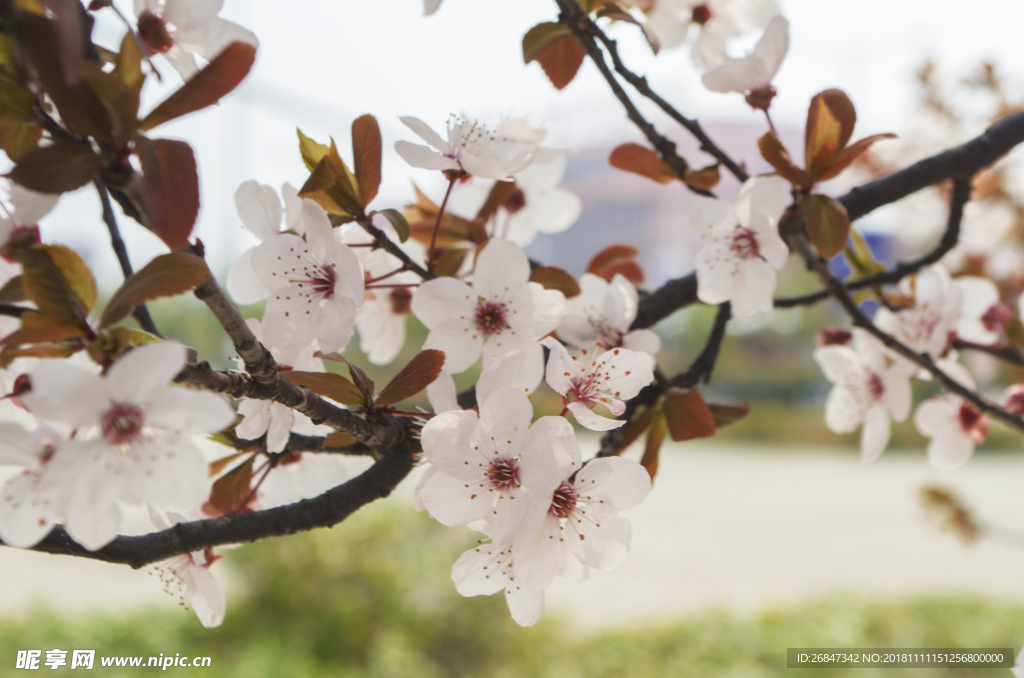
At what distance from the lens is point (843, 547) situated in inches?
191

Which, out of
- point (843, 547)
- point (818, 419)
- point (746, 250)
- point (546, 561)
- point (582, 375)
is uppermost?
point (818, 419)

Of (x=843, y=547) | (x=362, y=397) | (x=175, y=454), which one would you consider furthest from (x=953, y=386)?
(x=843, y=547)

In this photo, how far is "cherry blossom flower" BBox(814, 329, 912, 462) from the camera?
65cm

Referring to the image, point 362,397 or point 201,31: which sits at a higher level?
point 201,31

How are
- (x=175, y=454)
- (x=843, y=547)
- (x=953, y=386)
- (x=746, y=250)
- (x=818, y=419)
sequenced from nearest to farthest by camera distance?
(x=175, y=454)
(x=746, y=250)
(x=953, y=386)
(x=843, y=547)
(x=818, y=419)

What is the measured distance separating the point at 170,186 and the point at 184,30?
18 centimetres

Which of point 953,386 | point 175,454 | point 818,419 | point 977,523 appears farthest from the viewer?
point 818,419

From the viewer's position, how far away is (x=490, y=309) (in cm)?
44

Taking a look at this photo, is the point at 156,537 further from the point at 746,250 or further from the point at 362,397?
the point at 746,250

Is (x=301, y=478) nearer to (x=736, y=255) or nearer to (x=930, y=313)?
(x=736, y=255)

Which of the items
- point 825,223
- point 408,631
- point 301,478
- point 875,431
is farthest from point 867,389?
point 408,631

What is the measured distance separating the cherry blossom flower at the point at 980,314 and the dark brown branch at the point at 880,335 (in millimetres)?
97

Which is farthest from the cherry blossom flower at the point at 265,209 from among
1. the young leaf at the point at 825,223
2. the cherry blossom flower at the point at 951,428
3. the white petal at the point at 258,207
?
the cherry blossom flower at the point at 951,428

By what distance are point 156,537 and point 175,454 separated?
4.3 inches
